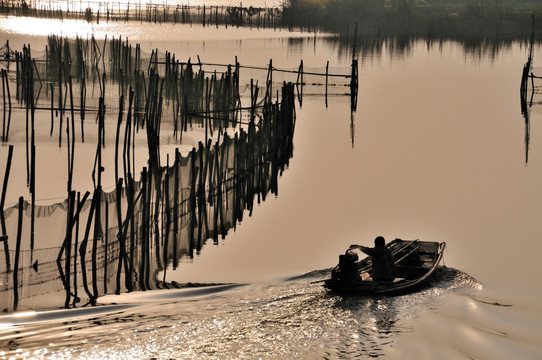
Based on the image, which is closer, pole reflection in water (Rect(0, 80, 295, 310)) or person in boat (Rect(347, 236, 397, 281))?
pole reflection in water (Rect(0, 80, 295, 310))

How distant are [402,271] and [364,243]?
1879mm

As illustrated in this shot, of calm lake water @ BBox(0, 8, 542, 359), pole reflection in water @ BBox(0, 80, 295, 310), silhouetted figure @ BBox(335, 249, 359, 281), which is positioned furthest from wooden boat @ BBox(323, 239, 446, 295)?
pole reflection in water @ BBox(0, 80, 295, 310)

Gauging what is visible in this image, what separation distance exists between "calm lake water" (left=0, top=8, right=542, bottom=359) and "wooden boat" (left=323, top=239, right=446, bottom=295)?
0.47 ft

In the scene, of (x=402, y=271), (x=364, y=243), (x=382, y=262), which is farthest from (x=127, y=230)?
(x=364, y=243)

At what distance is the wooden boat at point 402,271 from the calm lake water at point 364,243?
5.6 inches

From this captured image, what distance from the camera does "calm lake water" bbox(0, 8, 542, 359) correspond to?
404 inches

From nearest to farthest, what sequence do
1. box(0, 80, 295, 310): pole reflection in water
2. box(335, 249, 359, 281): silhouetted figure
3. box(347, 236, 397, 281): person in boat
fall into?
box(0, 80, 295, 310): pole reflection in water
box(335, 249, 359, 281): silhouetted figure
box(347, 236, 397, 281): person in boat

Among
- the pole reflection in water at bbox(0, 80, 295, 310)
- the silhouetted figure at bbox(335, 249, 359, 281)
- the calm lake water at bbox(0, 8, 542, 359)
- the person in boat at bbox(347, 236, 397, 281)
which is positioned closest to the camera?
the calm lake water at bbox(0, 8, 542, 359)

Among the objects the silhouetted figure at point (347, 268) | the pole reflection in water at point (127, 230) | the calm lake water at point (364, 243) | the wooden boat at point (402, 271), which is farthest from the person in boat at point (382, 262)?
the pole reflection in water at point (127, 230)

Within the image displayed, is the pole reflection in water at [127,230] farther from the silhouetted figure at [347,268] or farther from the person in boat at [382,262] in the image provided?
the person in boat at [382,262]

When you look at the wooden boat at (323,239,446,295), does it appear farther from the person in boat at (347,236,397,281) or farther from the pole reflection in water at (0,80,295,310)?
the pole reflection in water at (0,80,295,310)

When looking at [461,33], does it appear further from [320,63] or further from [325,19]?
[320,63]

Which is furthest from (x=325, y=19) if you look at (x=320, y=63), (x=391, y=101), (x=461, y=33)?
(x=391, y=101)

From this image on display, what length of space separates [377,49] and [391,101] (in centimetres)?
1996
